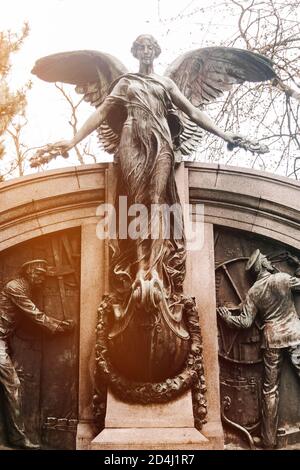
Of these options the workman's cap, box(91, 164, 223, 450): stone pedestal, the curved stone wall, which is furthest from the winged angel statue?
the workman's cap

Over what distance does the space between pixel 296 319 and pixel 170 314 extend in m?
1.38

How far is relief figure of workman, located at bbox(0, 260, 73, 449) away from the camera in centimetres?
595

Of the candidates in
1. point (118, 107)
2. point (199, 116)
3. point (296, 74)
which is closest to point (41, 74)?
point (118, 107)

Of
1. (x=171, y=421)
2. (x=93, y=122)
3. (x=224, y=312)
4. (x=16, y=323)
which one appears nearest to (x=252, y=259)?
(x=224, y=312)

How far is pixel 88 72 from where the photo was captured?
7.27m

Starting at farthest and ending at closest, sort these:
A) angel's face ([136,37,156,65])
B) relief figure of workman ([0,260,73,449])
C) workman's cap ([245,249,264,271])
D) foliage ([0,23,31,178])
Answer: foliage ([0,23,31,178]) → angel's face ([136,37,156,65]) → workman's cap ([245,249,264,271]) → relief figure of workman ([0,260,73,449])

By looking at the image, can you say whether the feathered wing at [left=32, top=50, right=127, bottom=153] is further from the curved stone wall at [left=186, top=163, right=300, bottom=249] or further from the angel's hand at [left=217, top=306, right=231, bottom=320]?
the angel's hand at [left=217, top=306, right=231, bottom=320]

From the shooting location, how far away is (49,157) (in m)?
6.46

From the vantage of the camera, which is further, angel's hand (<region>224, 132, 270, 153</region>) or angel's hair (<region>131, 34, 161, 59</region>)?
angel's hair (<region>131, 34, 161, 59</region>)

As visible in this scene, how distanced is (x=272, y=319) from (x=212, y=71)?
297cm

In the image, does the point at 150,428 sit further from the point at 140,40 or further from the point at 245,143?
the point at 140,40

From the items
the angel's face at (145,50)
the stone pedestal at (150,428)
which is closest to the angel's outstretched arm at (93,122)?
the angel's face at (145,50)

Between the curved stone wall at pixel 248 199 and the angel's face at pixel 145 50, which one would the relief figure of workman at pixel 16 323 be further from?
the angel's face at pixel 145 50

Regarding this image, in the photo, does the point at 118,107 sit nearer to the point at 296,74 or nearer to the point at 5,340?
the point at 5,340
